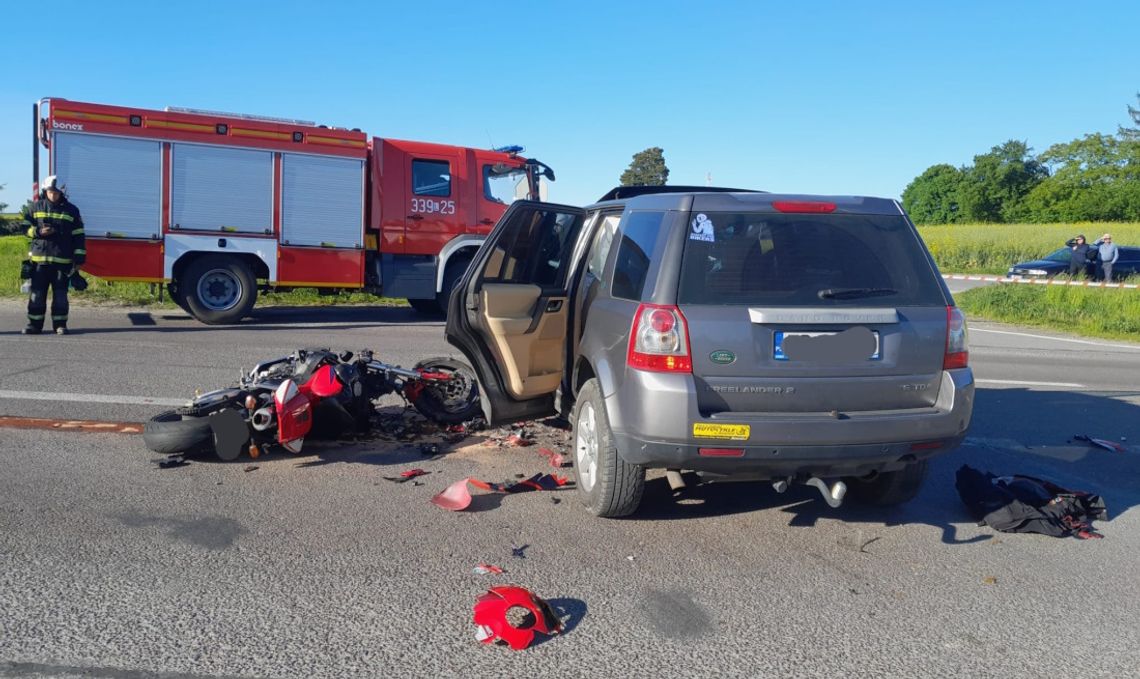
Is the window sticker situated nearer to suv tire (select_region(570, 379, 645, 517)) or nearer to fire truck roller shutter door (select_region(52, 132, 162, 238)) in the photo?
suv tire (select_region(570, 379, 645, 517))


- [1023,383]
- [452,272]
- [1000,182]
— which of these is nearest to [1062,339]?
[1023,383]

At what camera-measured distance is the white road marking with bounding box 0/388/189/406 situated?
7.21 m

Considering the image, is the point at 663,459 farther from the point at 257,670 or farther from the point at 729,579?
the point at 257,670

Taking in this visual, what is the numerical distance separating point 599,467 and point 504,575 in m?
0.86

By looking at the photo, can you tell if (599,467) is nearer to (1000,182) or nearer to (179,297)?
(179,297)

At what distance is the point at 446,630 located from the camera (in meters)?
3.44

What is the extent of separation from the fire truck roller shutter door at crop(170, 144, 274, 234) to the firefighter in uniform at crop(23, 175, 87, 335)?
75.4 inches

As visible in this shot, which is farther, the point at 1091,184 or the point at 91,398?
the point at 1091,184

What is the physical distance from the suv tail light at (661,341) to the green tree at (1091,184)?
76850mm

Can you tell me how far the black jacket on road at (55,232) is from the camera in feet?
35.2

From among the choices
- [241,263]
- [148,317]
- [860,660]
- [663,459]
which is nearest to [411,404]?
[663,459]

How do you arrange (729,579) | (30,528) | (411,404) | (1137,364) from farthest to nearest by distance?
1. (1137,364)
2. (411,404)
3. (30,528)
4. (729,579)

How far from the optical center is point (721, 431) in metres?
4.06

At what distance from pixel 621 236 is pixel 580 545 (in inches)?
66.0
